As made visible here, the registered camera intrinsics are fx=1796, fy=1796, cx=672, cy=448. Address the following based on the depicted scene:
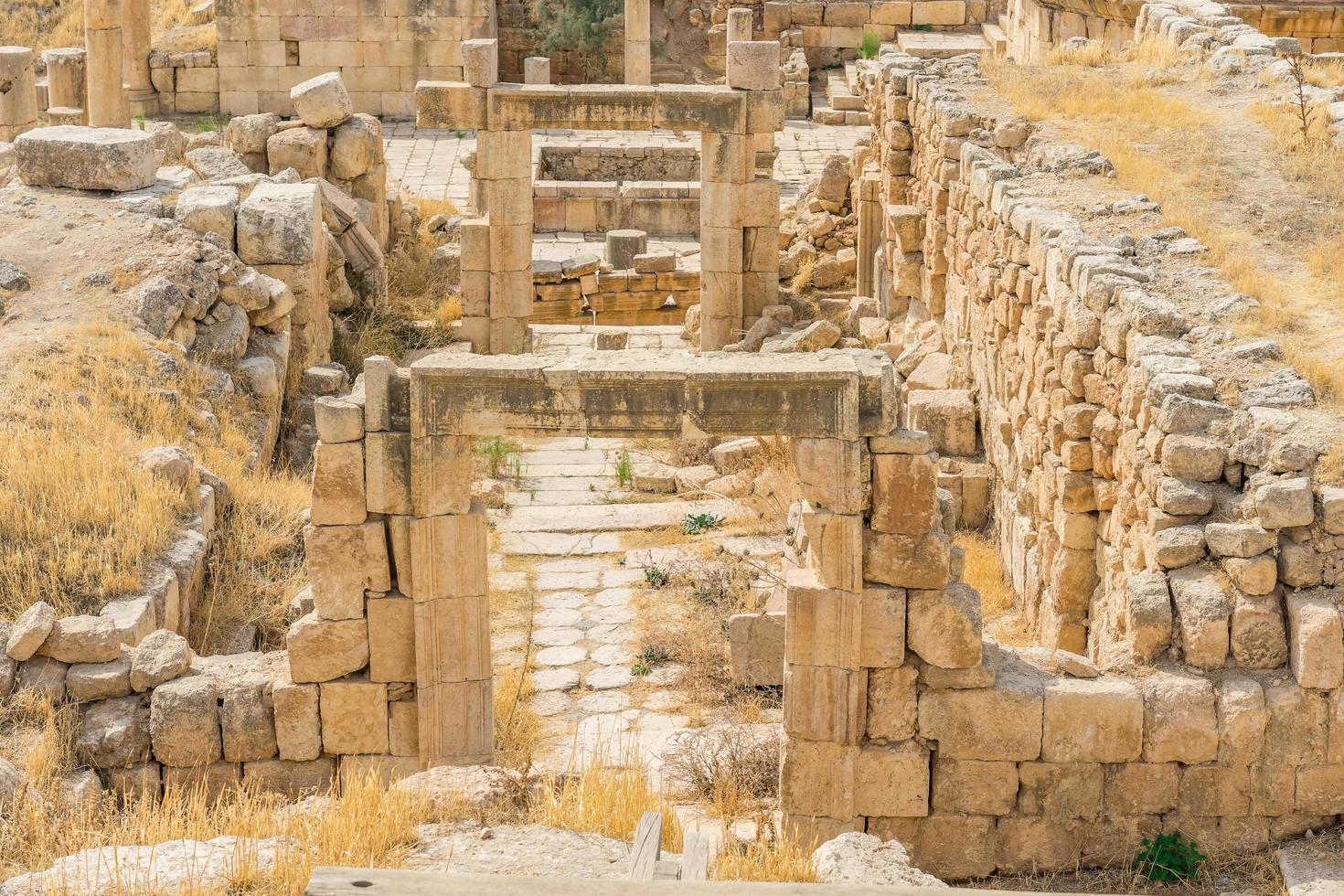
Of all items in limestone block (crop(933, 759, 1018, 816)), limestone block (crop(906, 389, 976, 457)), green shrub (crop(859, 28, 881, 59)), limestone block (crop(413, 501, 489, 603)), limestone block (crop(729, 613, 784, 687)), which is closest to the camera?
limestone block (crop(933, 759, 1018, 816))

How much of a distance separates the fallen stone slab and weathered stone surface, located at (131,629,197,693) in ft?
24.0

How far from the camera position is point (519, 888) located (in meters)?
3.67

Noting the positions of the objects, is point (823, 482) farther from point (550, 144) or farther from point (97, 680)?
point (550, 144)

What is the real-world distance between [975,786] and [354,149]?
39.2 ft

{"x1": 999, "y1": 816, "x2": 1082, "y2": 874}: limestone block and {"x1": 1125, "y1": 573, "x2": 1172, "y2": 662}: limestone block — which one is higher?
{"x1": 1125, "y1": 573, "x2": 1172, "y2": 662}: limestone block

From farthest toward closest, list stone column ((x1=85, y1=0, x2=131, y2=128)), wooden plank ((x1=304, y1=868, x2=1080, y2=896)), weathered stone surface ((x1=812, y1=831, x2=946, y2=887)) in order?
stone column ((x1=85, y1=0, x2=131, y2=128)), weathered stone surface ((x1=812, y1=831, x2=946, y2=887)), wooden plank ((x1=304, y1=868, x2=1080, y2=896))

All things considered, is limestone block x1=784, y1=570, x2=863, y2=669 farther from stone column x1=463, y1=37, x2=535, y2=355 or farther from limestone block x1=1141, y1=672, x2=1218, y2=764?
stone column x1=463, y1=37, x2=535, y2=355

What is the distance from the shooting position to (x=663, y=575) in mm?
12258

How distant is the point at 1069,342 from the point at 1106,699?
2.74 metres

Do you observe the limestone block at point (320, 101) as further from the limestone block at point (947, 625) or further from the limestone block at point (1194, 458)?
the limestone block at point (1194, 458)

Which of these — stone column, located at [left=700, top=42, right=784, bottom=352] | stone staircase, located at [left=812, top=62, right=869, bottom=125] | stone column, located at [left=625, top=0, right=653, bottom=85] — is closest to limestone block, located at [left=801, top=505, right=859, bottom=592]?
stone column, located at [left=700, top=42, right=784, bottom=352]

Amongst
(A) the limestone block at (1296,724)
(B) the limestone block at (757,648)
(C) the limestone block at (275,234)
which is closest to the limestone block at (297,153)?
(C) the limestone block at (275,234)

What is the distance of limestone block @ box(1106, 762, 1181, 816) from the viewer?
316 inches

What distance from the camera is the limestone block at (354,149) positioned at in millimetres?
18219
